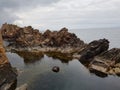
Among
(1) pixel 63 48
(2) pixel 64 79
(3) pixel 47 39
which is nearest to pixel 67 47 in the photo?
(1) pixel 63 48

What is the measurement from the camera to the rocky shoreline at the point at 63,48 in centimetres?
9212

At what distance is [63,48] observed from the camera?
142 m

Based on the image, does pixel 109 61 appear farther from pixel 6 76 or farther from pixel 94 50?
pixel 6 76

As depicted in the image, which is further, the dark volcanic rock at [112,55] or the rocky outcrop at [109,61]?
the dark volcanic rock at [112,55]

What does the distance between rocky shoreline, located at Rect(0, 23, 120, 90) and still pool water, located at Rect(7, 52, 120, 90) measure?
6855mm

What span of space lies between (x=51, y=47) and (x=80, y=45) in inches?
803

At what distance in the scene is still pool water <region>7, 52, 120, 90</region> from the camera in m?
67.1

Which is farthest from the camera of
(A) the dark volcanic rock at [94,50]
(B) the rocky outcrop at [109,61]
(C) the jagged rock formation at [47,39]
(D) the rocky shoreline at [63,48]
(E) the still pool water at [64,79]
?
(C) the jagged rock formation at [47,39]

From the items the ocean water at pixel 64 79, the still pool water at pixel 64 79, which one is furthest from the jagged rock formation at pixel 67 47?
the still pool water at pixel 64 79

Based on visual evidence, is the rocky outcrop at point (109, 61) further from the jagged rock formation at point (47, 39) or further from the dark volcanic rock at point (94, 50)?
the jagged rock formation at point (47, 39)

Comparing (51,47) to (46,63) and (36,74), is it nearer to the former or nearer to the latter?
(46,63)

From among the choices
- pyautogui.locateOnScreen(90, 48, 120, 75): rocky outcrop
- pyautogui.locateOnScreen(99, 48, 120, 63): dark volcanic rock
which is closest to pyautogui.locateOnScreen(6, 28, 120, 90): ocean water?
pyautogui.locateOnScreen(90, 48, 120, 75): rocky outcrop

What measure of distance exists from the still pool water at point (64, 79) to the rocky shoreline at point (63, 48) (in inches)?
270

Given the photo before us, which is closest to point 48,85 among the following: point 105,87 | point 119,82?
point 105,87
